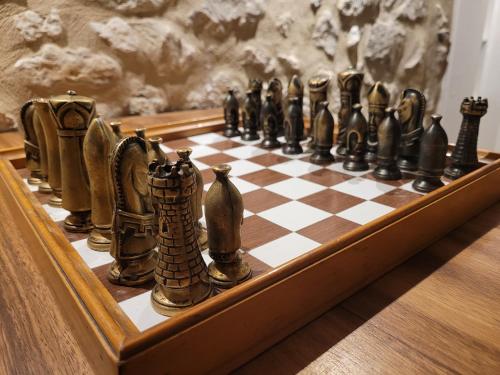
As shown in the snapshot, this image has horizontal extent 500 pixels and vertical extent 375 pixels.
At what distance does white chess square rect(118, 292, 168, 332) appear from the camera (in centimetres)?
67

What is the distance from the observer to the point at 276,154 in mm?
1586

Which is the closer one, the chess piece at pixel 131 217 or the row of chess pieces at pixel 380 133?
the chess piece at pixel 131 217

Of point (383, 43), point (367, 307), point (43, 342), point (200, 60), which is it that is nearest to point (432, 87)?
point (383, 43)

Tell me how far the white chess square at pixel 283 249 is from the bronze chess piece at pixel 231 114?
957 millimetres

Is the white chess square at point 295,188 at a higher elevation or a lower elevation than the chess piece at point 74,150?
lower

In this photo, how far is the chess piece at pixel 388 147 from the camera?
1.26m

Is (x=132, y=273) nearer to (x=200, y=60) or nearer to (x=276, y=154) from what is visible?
(x=276, y=154)

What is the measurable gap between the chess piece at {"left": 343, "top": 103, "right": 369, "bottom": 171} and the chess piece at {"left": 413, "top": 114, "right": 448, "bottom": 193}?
222 millimetres

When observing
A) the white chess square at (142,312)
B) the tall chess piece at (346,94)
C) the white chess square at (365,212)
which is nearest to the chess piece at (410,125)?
the tall chess piece at (346,94)

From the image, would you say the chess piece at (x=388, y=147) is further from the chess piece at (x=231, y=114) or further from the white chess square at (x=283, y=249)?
the chess piece at (x=231, y=114)

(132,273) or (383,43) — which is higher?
(383,43)

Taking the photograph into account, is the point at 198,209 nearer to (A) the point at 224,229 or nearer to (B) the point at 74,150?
(A) the point at 224,229

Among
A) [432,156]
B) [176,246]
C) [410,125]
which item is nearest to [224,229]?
[176,246]

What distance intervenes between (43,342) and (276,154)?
107 cm
